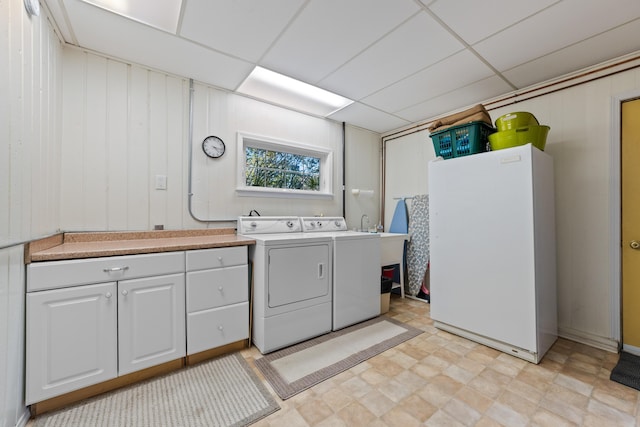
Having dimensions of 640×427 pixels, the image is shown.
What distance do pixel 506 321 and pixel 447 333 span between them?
0.55 metres

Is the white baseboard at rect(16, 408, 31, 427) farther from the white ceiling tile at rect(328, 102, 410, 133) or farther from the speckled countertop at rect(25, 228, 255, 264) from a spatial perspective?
the white ceiling tile at rect(328, 102, 410, 133)

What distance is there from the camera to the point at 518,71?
7.45 ft

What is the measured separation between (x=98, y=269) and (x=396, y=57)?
2612 millimetres

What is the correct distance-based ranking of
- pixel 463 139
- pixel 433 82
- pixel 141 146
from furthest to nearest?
pixel 433 82 → pixel 463 139 → pixel 141 146

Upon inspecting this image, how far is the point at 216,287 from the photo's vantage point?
6.18 feet

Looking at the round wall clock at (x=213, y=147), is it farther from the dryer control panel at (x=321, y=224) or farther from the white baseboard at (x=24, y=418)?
the white baseboard at (x=24, y=418)

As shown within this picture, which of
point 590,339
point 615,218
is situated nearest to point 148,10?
point 615,218

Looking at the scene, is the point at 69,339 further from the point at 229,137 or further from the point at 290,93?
the point at 290,93

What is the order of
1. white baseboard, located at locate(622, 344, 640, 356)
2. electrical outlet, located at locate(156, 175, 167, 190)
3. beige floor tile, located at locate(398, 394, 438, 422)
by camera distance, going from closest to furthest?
beige floor tile, located at locate(398, 394, 438, 422) → white baseboard, located at locate(622, 344, 640, 356) → electrical outlet, located at locate(156, 175, 167, 190)

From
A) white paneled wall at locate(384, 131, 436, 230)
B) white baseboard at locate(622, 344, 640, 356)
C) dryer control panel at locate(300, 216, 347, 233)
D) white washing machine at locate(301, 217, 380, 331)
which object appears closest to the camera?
white baseboard at locate(622, 344, 640, 356)

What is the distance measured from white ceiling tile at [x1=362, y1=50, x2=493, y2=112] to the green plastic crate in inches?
18.8

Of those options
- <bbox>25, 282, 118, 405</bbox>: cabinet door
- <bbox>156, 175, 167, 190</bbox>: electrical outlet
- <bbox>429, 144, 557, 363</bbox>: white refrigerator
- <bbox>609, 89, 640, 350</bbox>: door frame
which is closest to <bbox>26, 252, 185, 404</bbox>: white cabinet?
<bbox>25, 282, 118, 405</bbox>: cabinet door

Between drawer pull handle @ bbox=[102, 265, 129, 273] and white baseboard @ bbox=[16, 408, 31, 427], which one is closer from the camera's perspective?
white baseboard @ bbox=[16, 408, 31, 427]

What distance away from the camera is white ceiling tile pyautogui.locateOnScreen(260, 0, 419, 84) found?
5.18 feet
